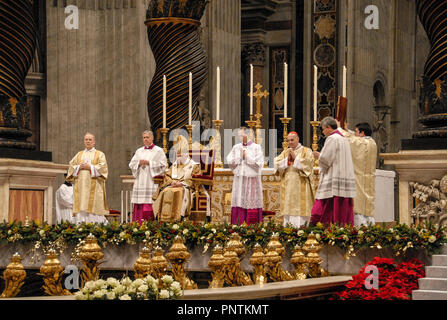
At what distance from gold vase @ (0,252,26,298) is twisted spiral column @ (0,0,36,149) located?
4.56 metres

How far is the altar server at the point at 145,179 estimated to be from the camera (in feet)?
48.5

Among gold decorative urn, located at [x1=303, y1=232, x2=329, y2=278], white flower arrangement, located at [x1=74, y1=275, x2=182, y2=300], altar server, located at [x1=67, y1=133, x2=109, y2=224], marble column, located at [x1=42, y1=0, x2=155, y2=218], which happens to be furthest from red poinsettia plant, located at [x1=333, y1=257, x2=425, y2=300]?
marble column, located at [x1=42, y1=0, x2=155, y2=218]

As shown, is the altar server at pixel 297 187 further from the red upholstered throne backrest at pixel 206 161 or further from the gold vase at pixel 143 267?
the gold vase at pixel 143 267

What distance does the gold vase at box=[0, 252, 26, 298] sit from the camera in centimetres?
875

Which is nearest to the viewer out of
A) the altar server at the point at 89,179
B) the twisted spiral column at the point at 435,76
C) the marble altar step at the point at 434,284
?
the marble altar step at the point at 434,284

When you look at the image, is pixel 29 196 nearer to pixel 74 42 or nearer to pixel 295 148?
pixel 295 148

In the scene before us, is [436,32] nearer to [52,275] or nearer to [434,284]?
[434,284]

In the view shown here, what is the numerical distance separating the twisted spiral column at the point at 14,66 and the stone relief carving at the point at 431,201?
512 cm

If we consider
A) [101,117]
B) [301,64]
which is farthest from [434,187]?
[301,64]

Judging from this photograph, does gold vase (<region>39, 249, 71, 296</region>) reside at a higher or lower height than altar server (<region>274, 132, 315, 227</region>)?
lower

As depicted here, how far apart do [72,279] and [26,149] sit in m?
3.65

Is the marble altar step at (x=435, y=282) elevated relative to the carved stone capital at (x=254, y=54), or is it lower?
lower

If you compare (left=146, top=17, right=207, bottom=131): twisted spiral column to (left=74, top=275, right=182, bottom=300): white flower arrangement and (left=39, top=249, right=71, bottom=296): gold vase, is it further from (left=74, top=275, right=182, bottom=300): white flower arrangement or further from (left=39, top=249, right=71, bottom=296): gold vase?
(left=74, top=275, right=182, bottom=300): white flower arrangement

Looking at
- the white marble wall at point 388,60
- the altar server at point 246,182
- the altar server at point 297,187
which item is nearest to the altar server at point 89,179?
the altar server at point 246,182
